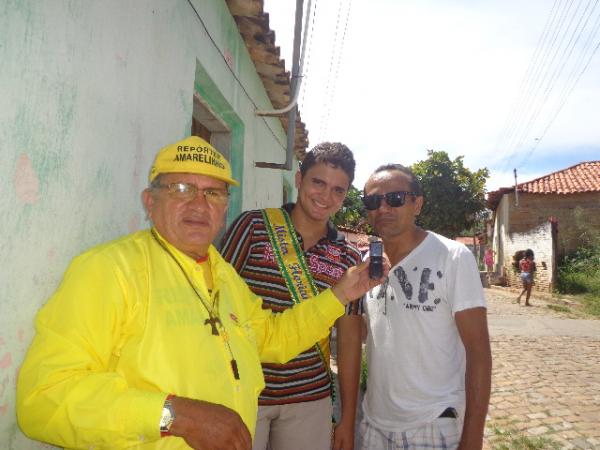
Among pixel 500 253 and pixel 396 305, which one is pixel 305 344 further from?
pixel 500 253

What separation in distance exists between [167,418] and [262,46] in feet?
14.8

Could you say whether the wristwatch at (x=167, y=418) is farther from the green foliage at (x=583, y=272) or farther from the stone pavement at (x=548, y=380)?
the green foliage at (x=583, y=272)

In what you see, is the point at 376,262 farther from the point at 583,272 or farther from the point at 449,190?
the point at 449,190

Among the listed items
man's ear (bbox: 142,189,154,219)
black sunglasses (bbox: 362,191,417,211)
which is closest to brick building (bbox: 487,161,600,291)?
black sunglasses (bbox: 362,191,417,211)

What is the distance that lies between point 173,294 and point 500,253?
24.5 metres

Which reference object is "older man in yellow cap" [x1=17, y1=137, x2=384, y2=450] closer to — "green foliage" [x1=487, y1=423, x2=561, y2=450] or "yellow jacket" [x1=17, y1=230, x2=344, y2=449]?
"yellow jacket" [x1=17, y1=230, x2=344, y2=449]

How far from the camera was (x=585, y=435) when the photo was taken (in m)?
4.32

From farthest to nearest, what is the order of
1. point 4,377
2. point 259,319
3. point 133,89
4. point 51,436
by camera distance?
point 133,89 → point 259,319 → point 4,377 → point 51,436

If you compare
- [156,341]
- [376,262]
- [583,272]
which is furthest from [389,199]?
[583,272]

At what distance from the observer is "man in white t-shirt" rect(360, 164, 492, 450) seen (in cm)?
204

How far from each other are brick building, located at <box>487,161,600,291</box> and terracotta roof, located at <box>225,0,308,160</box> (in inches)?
589

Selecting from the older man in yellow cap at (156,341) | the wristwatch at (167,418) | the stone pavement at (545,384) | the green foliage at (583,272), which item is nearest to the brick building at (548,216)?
the green foliage at (583,272)

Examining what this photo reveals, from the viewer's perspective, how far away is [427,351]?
6.98 feet

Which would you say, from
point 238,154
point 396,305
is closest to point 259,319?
point 396,305
